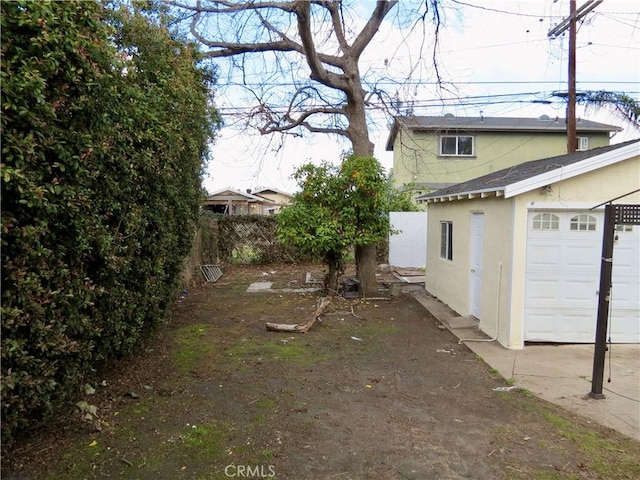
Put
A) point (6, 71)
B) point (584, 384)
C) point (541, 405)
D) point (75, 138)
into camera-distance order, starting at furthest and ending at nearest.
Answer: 1. point (584, 384)
2. point (541, 405)
3. point (75, 138)
4. point (6, 71)

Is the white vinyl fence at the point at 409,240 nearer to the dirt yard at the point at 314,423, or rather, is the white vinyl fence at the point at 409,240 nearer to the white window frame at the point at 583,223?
the white window frame at the point at 583,223

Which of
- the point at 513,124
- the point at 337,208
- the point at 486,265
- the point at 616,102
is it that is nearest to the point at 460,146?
the point at 513,124

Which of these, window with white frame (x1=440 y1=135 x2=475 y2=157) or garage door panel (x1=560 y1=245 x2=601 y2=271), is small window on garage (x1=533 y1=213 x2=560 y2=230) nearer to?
garage door panel (x1=560 y1=245 x2=601 y2=271)

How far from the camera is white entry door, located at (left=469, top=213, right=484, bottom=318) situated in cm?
774

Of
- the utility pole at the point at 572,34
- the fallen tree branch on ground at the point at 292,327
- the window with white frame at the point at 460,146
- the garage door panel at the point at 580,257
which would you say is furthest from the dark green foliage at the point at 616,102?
the fallen tree branch on ground at the point at 292,327

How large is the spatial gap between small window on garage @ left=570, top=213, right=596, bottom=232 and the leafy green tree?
171 inches

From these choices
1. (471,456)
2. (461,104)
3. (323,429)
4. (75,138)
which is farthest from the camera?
(461,104)

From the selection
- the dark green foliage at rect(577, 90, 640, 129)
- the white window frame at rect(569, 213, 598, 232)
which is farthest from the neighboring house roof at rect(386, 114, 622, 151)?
the white window frame at rect(569, 213, 598, 232)

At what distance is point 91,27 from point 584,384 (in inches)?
246

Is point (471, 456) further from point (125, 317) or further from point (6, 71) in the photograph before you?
point (6, 71)

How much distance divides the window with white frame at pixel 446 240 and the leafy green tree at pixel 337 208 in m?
1.41

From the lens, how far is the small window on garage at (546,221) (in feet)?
20.9

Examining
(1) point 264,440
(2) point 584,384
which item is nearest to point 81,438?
(1) point 264,440

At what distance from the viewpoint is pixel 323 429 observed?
3834mm
